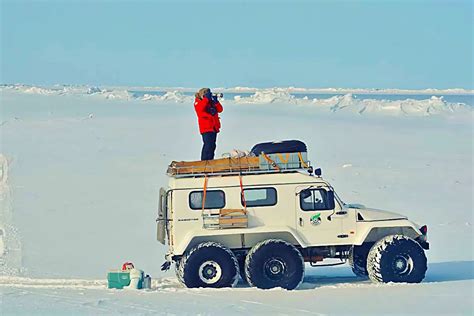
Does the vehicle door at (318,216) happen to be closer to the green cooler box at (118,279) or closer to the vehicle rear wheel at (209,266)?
the vehicle rear wheel at (209,266)

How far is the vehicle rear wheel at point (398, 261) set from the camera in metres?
14.2

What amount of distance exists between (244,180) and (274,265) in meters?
1.35

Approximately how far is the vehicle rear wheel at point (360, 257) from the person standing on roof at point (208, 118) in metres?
2.72

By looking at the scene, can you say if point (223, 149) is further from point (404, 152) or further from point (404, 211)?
point (404, 211)

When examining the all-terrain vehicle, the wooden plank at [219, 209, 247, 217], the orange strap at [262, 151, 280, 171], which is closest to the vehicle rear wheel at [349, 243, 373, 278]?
the all-terrain vehicle

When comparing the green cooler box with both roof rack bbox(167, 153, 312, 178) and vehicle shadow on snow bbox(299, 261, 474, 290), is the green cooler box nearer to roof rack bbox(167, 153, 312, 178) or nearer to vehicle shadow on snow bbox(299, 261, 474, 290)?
roof rack bbox(167, 153, 312, 178)

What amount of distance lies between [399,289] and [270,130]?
81.7 feet

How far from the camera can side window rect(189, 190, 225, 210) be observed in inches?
562

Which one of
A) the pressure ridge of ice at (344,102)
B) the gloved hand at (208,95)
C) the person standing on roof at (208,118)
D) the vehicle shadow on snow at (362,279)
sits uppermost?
the pressure ridge of ice at (344,102)

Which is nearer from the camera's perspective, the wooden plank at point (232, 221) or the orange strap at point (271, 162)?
the wooden plank at point (232, 221)

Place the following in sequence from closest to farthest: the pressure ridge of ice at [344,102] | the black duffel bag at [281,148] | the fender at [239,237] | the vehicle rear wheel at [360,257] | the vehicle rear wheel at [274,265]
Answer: the vehicle rear wheel at [274,265], the fender at [239,237], the black duffel bag at [281,148], the vehicle rear wheel at [360,257], the pressure ridge of ice at [344,102]

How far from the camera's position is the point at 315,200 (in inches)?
570

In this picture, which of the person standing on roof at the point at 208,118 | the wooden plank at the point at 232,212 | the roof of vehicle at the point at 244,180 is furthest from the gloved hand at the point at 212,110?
the wooden plank at the point at 232,212

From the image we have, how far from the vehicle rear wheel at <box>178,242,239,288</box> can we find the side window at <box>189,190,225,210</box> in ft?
1.93
